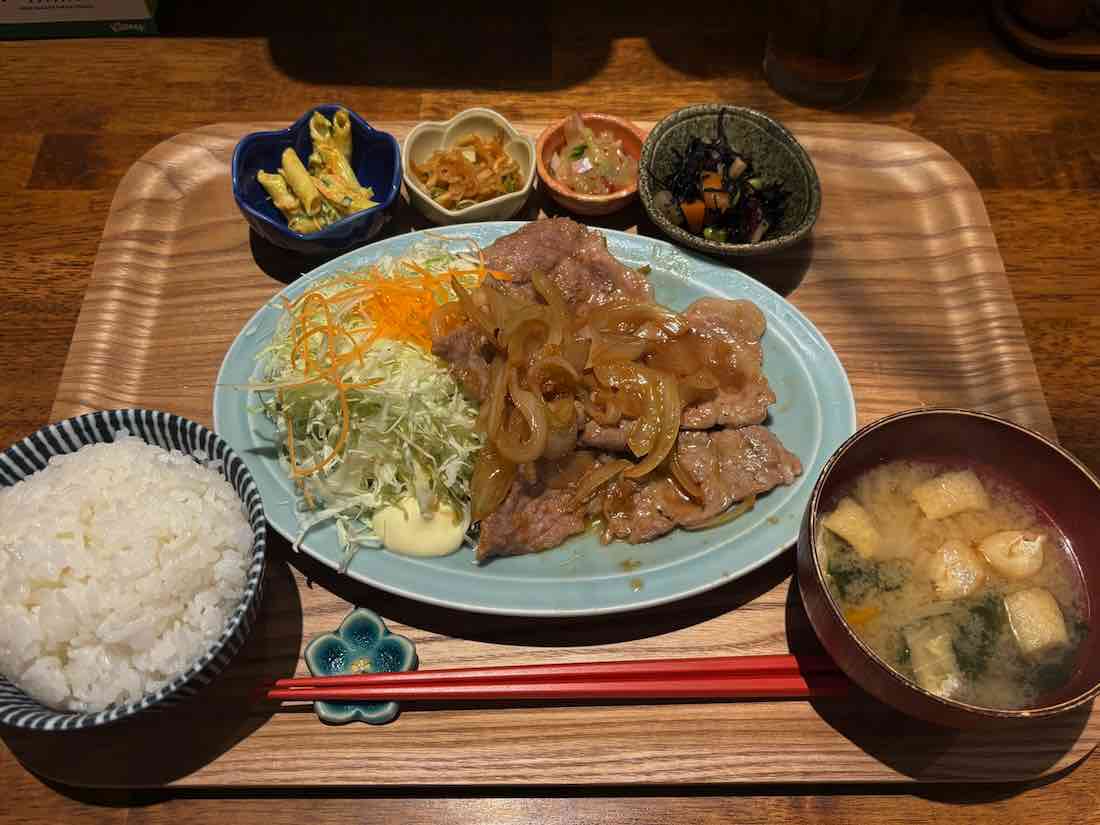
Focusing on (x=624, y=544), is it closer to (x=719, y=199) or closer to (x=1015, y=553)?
(x=1015, y=553)

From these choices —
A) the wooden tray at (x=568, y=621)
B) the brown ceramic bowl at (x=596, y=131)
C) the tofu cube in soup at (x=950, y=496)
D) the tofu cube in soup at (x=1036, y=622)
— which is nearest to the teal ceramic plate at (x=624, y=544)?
the wooden tray at (x=568, y=621)

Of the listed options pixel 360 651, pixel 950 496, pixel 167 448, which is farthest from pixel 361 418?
pixel 950 496

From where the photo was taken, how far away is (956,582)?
2518 millimetres

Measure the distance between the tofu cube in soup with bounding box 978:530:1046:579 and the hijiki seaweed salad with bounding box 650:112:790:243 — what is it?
5.72ft

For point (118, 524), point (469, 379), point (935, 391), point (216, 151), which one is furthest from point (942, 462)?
point (216, 151)

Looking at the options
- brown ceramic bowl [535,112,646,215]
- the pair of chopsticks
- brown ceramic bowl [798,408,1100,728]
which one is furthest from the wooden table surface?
the pair of chopsticks

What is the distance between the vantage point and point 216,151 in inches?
161

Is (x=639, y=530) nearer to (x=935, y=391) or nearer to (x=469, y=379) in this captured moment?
(x=469, y=379)

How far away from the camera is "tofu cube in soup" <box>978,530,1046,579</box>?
8.23 feet

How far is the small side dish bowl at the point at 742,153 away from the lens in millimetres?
Answer: 3583

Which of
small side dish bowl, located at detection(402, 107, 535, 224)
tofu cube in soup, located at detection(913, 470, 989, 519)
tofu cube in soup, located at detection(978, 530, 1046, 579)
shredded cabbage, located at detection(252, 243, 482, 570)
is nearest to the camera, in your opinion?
tofu cube in soup, located at detection(978, 530, 1046, 579)

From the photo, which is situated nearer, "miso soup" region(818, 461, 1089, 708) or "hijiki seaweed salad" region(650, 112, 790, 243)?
"miso soup" region(818, 461, 1089, 708)

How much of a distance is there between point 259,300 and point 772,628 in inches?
105

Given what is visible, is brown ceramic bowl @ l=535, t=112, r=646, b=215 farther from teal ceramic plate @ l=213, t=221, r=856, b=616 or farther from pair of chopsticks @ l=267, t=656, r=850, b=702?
pair of chopsticks @ l=267, t=656, r=850, b=702
